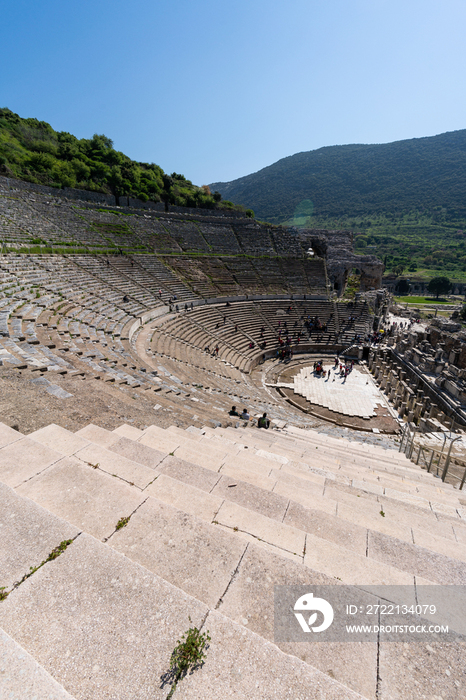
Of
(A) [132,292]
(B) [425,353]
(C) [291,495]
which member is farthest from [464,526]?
(A) [132,292]

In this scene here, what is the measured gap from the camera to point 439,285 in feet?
235

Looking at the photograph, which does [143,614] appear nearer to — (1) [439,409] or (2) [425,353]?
(1) [439,409]

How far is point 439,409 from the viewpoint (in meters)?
17.4

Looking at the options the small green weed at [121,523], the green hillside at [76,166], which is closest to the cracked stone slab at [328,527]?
the small green weed at [121,523]

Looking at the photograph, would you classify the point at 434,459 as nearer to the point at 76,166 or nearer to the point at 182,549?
the point at 182,549

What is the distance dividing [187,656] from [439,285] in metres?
87.5

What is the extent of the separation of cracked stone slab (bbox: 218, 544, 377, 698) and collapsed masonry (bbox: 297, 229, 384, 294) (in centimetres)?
3930

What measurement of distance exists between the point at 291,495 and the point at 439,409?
17.1 metres

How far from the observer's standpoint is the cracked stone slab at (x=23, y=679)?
158 centimetres

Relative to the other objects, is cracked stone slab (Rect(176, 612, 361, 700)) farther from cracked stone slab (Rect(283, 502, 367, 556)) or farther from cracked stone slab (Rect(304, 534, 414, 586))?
cracked stone slab (Rect(283, 502, 367, 556))

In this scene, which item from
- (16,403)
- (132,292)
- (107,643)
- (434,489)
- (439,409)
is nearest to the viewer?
(107,643)

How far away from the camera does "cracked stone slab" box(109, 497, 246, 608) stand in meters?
2.51

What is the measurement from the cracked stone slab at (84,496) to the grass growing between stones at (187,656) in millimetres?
1270

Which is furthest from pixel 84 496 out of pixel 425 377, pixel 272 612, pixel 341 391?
pixel 425 377
